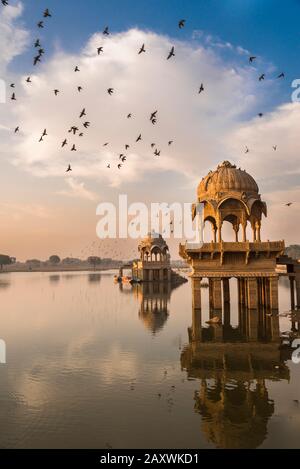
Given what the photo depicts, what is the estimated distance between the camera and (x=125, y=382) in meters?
19.0

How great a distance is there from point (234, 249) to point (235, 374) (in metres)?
17.7

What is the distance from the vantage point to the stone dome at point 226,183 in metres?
39.1

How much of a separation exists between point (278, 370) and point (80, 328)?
19.8m

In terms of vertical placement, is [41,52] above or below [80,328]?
above

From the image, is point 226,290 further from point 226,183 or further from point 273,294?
point 226,183

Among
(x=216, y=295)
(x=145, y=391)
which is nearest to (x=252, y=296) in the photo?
(x=216, y=295)

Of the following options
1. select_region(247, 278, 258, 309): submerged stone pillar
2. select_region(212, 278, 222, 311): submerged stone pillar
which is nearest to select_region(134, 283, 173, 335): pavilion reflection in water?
select_region(212, 278, 222, 311): submerged stone pillar

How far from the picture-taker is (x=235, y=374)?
20.0 m

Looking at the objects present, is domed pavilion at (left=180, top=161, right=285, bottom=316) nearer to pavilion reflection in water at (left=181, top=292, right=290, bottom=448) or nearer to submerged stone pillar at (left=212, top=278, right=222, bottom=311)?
submerged stone pillar at (left=212, top=278, right=222, bottom=311)

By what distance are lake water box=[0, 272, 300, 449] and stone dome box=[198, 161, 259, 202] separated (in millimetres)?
13643
